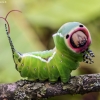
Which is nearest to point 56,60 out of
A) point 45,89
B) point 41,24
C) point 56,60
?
point 56,60

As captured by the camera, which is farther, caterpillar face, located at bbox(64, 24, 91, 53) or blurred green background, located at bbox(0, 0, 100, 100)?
blurred green background, located at bbox(0, 0, 100, 100)

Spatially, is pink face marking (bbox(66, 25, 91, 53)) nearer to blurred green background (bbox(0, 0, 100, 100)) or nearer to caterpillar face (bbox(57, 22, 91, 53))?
caterpillar face (bbox(57, 22, 91, 53))

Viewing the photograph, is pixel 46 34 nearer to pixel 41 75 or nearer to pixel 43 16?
pixel 43 16

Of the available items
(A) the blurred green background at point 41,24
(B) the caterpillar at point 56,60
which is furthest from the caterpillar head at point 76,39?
(A) the blurred green background at point 41,24

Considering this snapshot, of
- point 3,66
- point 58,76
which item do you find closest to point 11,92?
point 58,76

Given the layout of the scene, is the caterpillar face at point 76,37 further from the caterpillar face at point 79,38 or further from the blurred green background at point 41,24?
the blurred green background at point 41,24

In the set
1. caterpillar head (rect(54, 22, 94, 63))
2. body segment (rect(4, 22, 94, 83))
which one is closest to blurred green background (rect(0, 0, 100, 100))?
body segment (rect(4, 22, 94, 83))
